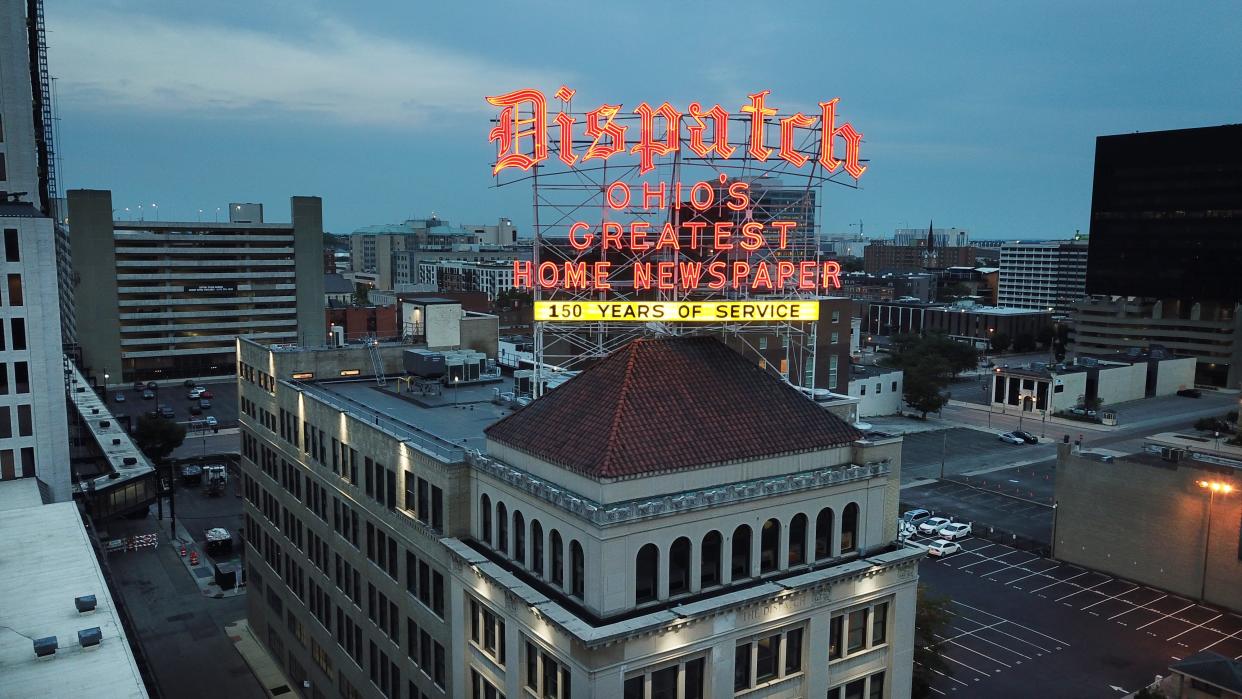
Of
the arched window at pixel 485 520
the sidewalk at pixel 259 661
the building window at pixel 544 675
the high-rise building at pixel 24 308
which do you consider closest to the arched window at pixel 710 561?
the building window at pixel 544 675

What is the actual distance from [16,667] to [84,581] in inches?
316

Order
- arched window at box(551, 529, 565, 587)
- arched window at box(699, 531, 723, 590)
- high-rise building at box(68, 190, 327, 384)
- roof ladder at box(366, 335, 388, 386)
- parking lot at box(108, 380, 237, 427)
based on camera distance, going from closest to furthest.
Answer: arched window at box(551, 529, 565, 587) < arched window at box(699, 531, 723, 590) < roof ladder at box(366, 335, 388, 386) < parking lot at box(108, 380, 237, 427) < high-rise building at box(68, 190, 327, 384)

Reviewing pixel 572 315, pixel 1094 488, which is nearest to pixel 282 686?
pixel 572 315

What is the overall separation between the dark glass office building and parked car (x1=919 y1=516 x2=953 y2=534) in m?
127

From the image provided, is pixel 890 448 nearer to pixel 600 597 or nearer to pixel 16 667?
pixel 600 597

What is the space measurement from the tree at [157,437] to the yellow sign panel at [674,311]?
8557 cm

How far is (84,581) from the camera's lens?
121ft

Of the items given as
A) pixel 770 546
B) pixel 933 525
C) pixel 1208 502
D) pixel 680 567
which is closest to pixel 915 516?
pixel 933 525

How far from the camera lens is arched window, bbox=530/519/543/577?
34341mm

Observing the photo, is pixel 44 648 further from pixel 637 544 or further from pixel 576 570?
pixel 637 544

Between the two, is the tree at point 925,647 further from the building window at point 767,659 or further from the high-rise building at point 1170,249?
the high-rise building at point 1170,249

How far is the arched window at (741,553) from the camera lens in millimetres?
34562

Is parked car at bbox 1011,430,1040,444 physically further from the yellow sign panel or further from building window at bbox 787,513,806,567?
building window at bbox 787,513,806,567

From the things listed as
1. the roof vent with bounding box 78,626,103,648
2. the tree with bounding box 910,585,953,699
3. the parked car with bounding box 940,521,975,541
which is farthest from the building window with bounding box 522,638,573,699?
the parked car with bounding box 940,521,975,541
